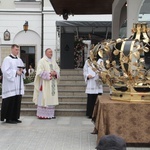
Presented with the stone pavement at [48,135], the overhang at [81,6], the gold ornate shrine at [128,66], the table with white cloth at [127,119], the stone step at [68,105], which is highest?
the overhang at [81,6]

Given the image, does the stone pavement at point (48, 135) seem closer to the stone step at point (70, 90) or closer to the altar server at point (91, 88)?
the altar server at point (91, 88)

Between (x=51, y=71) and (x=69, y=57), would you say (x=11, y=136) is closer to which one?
(x=51, y=71)

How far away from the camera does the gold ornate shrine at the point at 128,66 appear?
6113 mm

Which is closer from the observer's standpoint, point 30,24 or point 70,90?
point 70,90

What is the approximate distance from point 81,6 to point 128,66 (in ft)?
23.1

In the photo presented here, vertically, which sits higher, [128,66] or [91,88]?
[128,66]

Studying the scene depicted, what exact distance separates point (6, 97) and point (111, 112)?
3.20 metres

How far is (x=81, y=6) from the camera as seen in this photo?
1285 centimetres

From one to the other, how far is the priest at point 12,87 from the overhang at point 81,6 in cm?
333

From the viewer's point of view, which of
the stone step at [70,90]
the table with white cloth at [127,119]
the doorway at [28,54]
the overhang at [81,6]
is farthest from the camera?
the doorway at [28,54]

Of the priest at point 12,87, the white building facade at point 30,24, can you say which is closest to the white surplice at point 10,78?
the priest at point 12,87

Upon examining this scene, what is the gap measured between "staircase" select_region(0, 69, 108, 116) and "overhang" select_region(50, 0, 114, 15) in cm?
228

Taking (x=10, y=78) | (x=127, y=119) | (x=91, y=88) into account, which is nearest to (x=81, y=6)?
(x=91, y=88)

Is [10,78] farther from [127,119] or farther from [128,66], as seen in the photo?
[127,119]
